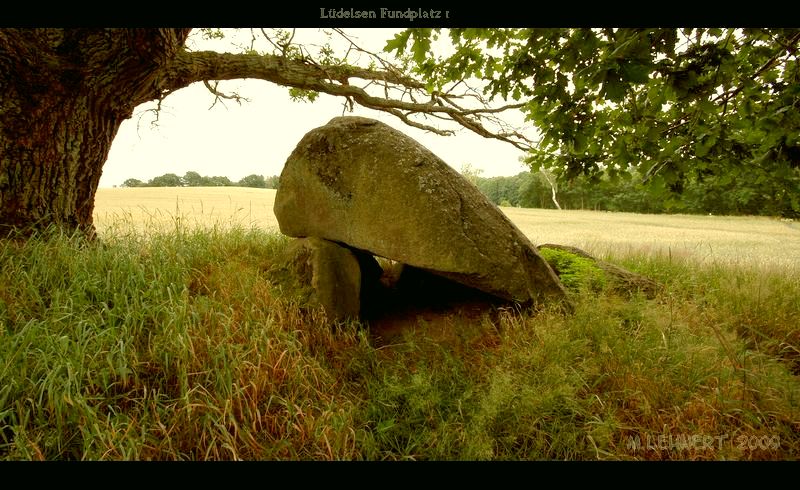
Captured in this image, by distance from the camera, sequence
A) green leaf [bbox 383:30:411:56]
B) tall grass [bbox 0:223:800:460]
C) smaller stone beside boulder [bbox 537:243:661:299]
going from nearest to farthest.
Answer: tall grass [bbox 0:223:800:460]
green leaf [bbox 383:30:411:56]
smaller stone beside boulder [bbox 537:243:661:299]

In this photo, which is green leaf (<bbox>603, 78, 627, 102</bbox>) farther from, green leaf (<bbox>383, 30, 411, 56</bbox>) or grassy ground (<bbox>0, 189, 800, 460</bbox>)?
grassy ground (<bbox>0, 189, 800, 460</bbox>)

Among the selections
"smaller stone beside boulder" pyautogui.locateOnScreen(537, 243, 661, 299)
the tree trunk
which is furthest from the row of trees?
"smaller stone beside boulder" pyautogui.locateOnScreen(537, 243, 661, 299)

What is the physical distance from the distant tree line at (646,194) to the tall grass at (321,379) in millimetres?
1283

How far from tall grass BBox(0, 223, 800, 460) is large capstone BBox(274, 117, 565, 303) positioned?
609mm

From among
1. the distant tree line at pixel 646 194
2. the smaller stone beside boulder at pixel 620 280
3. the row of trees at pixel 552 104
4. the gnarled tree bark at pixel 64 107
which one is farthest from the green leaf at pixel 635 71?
the gnarled tree bark at pixel 64 107

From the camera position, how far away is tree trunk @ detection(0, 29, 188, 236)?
11.7 feet

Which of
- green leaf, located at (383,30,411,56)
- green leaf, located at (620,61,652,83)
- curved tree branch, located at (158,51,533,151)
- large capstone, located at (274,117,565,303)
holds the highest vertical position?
curved tree branch, located at (158,51,533,151)

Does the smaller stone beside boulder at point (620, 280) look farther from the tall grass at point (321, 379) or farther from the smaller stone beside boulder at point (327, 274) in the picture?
the smaller stone beside boulder at point (327, 274)

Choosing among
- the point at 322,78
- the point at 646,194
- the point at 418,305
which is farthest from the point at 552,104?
the point at 646,194

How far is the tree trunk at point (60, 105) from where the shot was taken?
11.7 feet

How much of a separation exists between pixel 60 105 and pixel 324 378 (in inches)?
160

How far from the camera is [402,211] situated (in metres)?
3.76

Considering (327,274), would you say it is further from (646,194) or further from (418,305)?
(646,194)

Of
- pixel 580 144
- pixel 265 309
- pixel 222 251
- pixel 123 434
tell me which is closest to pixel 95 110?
pixel 222 251
